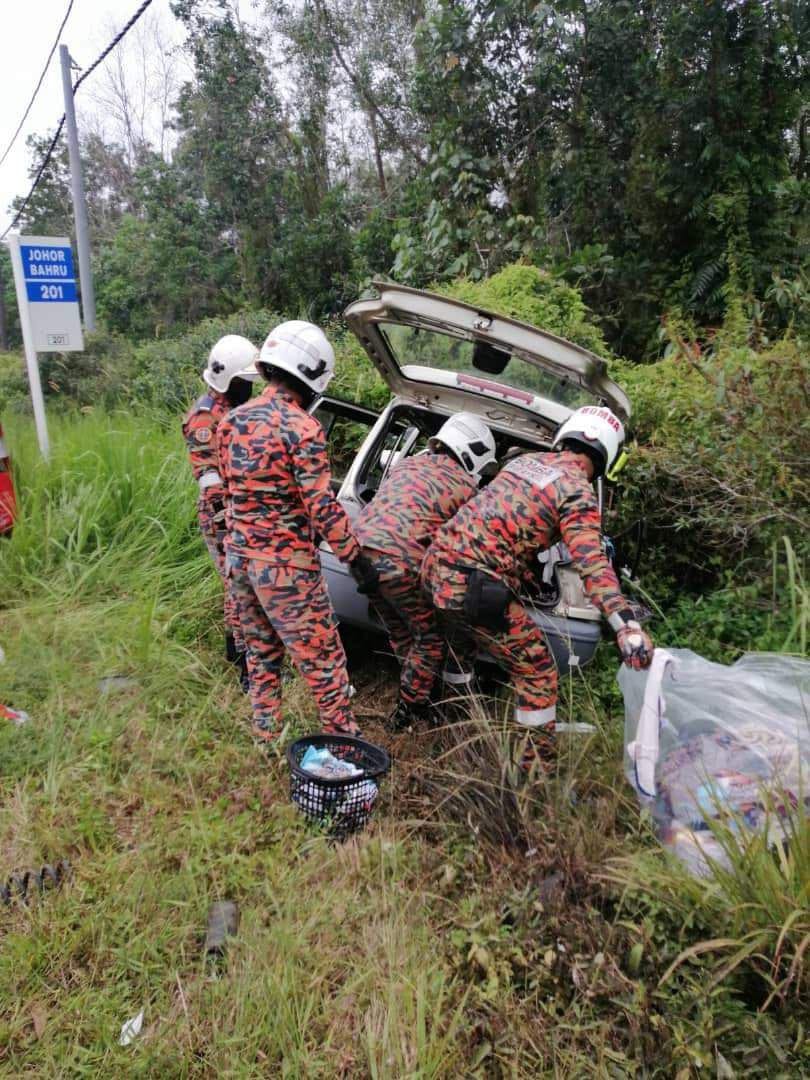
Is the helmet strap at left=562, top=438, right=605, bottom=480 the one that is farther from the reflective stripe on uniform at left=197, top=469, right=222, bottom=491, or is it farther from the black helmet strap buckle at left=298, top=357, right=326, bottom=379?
the reflective stripe on uniform at left=197, top=469, right=222, bottom=491

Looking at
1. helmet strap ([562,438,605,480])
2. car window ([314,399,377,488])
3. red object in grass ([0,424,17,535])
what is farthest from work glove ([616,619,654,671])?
red object in grass ([0,424,17,535])

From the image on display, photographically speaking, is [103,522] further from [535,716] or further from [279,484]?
[535,716]

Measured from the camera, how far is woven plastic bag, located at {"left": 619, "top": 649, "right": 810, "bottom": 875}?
7.82ft

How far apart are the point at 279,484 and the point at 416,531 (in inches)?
29.8

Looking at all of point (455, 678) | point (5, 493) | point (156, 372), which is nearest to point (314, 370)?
point (455, 678)

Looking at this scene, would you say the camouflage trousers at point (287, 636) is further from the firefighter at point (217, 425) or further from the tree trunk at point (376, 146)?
the tree trunk at point (376, 146)

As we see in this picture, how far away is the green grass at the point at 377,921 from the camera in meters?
2.04

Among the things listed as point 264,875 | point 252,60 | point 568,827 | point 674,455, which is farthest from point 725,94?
point 252,60

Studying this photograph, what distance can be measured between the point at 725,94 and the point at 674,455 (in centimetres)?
585

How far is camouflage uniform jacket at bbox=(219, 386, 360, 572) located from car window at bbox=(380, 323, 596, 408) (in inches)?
45.4

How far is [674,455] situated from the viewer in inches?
159

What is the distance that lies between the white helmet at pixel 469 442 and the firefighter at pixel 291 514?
81 centimetres

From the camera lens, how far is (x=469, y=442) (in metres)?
3.83

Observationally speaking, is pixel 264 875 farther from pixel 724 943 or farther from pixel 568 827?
pixel 724 943
